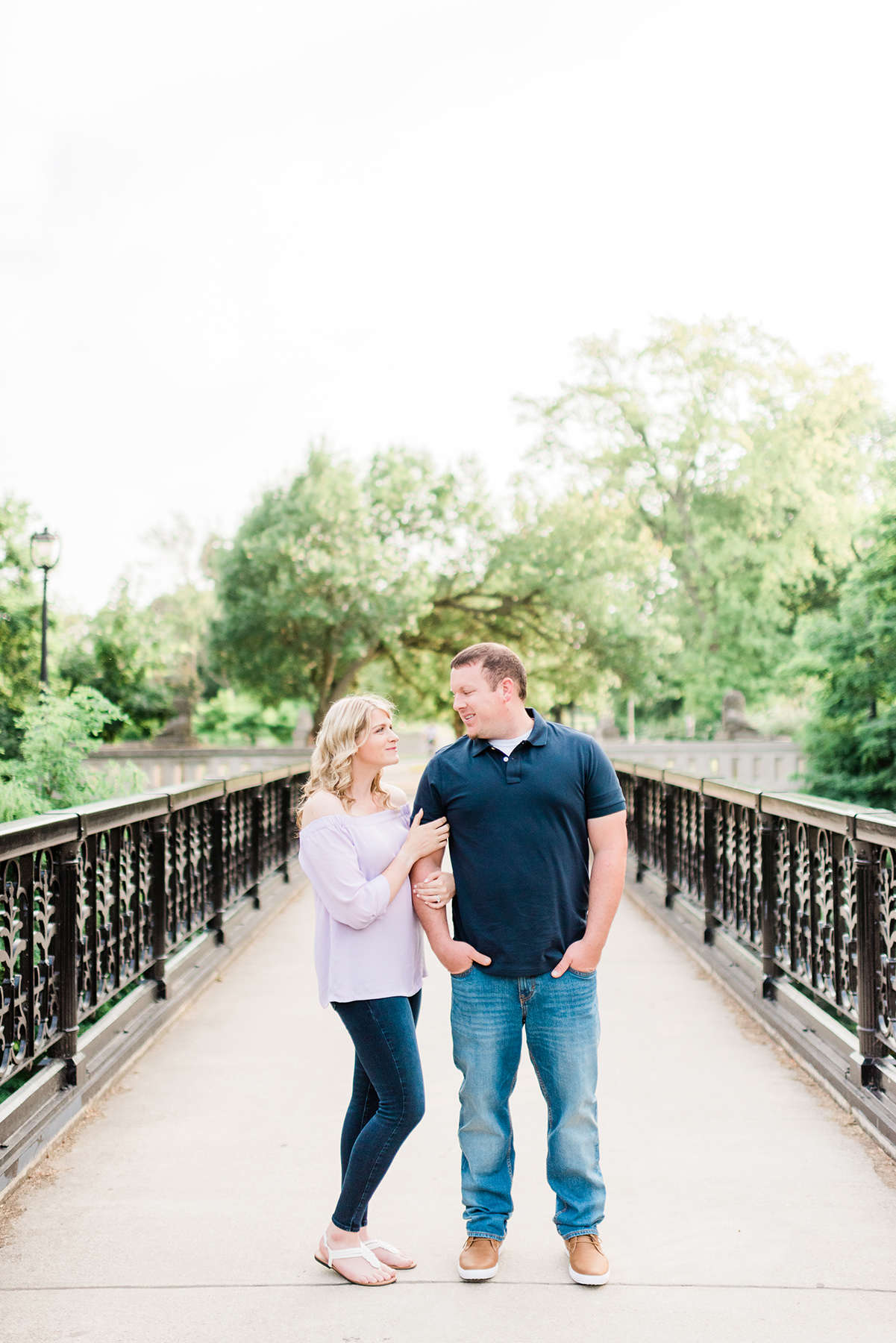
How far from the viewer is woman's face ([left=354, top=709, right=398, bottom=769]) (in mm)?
2928

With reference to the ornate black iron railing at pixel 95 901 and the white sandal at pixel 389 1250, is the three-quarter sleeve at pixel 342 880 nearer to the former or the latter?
the white sandal at pixel 389 1250

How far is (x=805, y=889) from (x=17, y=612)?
1415cm

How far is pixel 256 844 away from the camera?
877cm

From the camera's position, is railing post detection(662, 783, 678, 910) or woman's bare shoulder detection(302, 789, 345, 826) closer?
woman's bare shoulder detection(302, 789, 345, 826)

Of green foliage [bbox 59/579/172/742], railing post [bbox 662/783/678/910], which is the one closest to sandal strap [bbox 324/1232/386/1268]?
railing post [bbox 662/783/678/910]

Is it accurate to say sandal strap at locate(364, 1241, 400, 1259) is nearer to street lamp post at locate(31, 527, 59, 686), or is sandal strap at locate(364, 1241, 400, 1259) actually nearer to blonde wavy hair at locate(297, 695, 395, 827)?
blonde wavy hair at locate(297, 695, 395, 827)

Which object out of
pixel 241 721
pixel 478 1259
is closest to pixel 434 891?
pixel 478 1259

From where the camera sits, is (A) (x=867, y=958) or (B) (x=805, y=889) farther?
(B) (x=805, y=889)

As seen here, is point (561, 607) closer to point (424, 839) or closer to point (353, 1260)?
point (424, 839)

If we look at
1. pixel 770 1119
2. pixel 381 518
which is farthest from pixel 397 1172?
pixel 381 518

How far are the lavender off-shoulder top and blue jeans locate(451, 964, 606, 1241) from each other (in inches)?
8.1

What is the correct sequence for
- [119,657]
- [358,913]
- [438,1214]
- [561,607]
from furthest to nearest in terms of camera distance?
[561,607], [119,657], [438,1214], [358,913]

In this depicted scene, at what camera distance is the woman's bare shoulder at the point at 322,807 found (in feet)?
9.43

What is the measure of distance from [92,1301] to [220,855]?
441 cm
